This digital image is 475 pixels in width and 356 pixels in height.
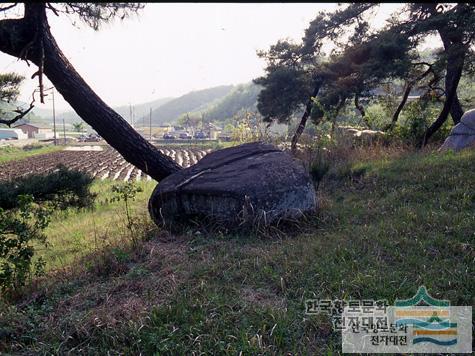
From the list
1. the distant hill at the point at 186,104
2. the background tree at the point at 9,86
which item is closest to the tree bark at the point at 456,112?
the background tree at the point at 9,86

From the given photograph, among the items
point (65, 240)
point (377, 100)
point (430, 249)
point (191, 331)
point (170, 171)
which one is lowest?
point (65, 240)

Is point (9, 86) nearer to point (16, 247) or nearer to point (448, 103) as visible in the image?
point (16, 247)

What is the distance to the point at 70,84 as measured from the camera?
15.6 ft

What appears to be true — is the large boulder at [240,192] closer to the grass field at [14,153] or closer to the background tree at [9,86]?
the background tree at [9,86]

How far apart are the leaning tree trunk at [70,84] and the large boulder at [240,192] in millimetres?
933

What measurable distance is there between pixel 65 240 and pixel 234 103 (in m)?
72.3

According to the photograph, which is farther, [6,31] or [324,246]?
[6,31]

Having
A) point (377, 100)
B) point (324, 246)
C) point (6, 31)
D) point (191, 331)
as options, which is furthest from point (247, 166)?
point (377, 100)

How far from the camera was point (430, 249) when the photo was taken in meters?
2.89

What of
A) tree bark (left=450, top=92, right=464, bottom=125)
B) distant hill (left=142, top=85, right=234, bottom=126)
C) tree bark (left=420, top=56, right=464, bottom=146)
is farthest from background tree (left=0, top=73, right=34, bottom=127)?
distant hill (left=142, top=85, right=234, bottom=126)

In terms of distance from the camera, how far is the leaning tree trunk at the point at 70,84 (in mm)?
4293

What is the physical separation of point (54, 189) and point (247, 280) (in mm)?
2183

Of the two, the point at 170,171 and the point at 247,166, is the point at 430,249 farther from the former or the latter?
the point at 170,171

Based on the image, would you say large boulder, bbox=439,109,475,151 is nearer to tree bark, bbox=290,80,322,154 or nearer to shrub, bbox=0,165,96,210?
tree bark, bbox=290,80,322,154
